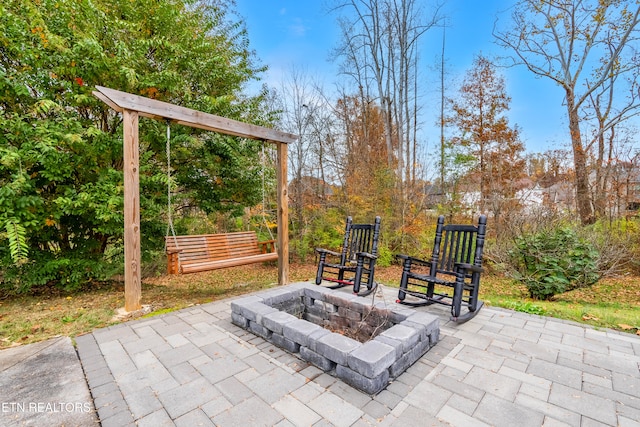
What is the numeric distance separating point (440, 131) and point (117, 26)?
9084 millimetres

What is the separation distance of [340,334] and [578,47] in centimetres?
1045

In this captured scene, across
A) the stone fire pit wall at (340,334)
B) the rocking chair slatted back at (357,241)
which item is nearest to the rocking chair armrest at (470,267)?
the stone fire pit wall at (340,334)

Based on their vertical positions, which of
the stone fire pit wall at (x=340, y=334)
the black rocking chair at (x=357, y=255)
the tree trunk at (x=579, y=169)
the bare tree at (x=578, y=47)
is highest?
the bare tree at (x=578, y=47)

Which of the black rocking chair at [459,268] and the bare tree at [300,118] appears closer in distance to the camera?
the black rocking chair at [459,268]

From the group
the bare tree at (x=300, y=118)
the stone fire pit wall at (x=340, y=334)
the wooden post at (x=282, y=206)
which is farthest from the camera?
the bare tree at (x=300, y=118)

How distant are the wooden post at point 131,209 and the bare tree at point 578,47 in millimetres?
9213

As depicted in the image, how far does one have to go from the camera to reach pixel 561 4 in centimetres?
775

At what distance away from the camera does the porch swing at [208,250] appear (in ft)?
10.3

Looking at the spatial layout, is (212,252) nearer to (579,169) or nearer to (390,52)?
(390,52)

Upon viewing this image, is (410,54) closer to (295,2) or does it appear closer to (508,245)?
(295,2)

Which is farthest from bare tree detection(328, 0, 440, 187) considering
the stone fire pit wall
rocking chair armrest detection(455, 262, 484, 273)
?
the stone fire pit wall

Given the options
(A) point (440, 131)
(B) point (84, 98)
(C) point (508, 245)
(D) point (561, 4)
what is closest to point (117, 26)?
(B) point (84, 98)

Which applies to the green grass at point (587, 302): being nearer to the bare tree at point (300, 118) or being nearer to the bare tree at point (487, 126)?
the bare tree at point (487, 126)

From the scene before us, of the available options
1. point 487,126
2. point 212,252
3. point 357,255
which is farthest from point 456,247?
point 487,126
